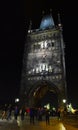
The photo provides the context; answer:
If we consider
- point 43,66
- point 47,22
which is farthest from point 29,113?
point 47,22

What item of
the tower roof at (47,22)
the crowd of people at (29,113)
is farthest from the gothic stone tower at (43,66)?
the crowd of people at (29,113)

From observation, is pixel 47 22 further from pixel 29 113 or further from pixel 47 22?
pixel 29 113

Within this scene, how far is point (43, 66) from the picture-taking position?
44594mm

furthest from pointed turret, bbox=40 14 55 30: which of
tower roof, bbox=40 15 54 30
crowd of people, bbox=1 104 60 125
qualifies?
crowd of people, bbox=1 104 60 125

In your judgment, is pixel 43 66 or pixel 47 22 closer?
pixel 43 66

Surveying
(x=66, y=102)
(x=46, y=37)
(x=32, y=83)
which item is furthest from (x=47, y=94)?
(x=46, y=37)

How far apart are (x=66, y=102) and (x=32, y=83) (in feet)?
32.3

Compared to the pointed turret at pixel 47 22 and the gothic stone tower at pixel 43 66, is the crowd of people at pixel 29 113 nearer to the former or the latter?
the gothic stone tower at pixel 43 66

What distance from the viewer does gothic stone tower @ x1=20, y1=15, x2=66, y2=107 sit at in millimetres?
41906

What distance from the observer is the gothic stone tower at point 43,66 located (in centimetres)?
4191

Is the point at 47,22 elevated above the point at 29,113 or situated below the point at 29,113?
above

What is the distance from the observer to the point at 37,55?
4647 cm

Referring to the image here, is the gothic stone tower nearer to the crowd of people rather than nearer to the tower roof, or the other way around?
the tower roof

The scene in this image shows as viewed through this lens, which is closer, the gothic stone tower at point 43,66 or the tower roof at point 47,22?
the gothic stone tower at point 43,66
